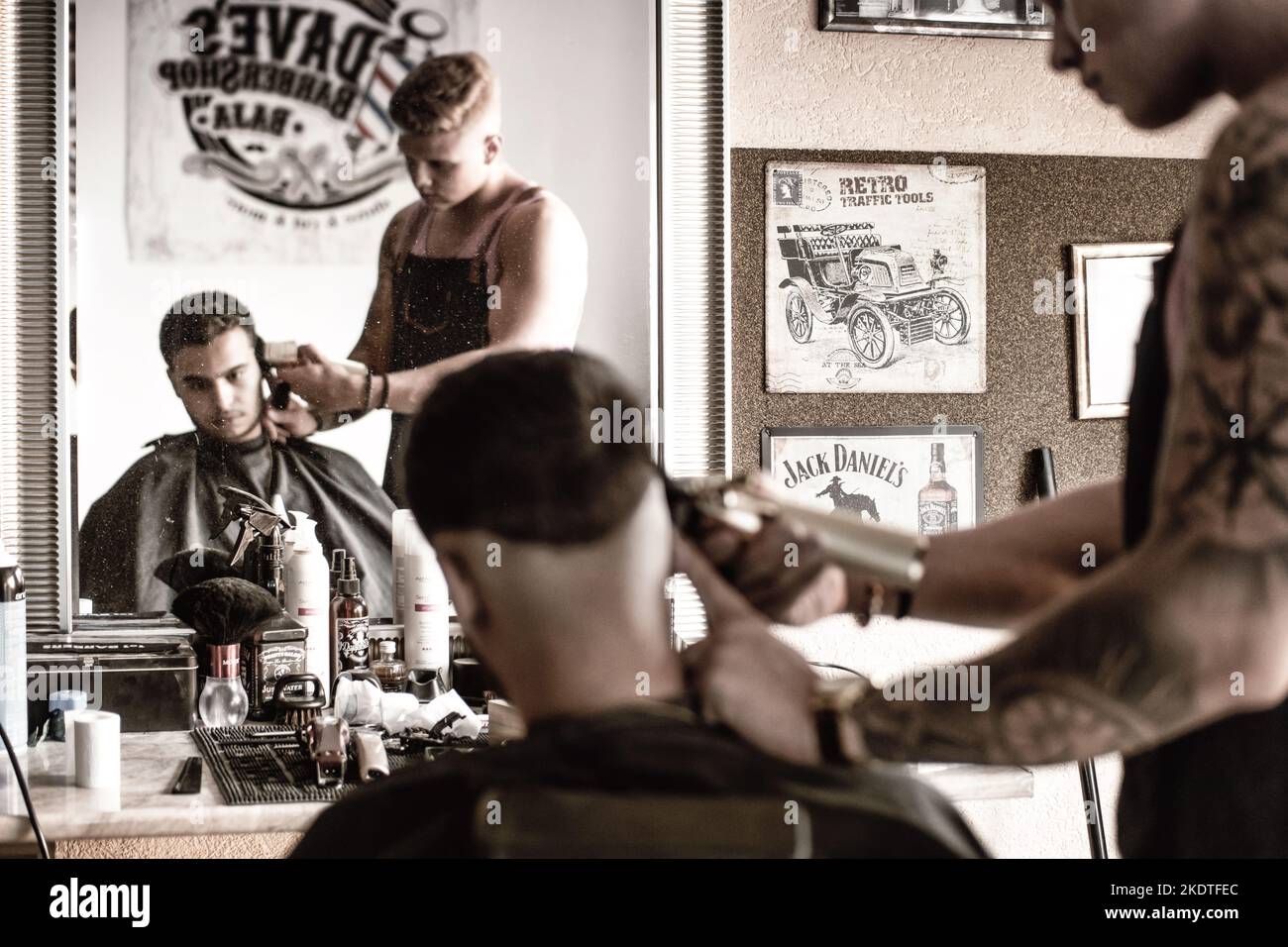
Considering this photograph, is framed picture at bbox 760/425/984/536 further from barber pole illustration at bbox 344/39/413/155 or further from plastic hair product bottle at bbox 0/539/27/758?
plastic hair product bottle at bbox 0/539/27/758

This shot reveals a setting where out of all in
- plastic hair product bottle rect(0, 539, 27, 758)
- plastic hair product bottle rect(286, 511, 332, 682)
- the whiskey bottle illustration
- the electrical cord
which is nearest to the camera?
the electrical cord

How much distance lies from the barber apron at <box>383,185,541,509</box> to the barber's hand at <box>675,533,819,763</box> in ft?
3.67

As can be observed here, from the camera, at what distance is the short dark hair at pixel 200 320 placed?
187cm

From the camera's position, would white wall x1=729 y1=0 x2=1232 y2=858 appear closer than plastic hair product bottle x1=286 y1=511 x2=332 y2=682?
No

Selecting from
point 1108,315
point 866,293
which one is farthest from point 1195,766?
point 1108,315

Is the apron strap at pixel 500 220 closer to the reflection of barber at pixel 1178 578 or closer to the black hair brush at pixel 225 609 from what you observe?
the black hair brush at pixel 225 609

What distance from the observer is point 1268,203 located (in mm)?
807

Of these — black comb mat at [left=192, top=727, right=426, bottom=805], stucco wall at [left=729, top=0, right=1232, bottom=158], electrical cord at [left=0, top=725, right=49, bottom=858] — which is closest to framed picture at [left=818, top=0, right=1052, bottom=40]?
stucco wall at [left=729, top=0, right=1232, bottom=158]

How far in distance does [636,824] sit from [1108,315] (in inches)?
61.8

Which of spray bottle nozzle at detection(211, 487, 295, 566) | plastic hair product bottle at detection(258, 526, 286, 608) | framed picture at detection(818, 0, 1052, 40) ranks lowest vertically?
plastic hair product bottle at detection(258, 526, 286, 608)

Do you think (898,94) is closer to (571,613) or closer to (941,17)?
(941,17)

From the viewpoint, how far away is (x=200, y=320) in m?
1.88

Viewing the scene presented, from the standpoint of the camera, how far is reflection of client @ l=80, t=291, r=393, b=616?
6.16 ft

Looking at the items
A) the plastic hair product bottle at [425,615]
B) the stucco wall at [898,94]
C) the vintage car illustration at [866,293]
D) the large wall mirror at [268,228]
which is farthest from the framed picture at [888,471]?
the plastic hair product bottle at [425,615]
